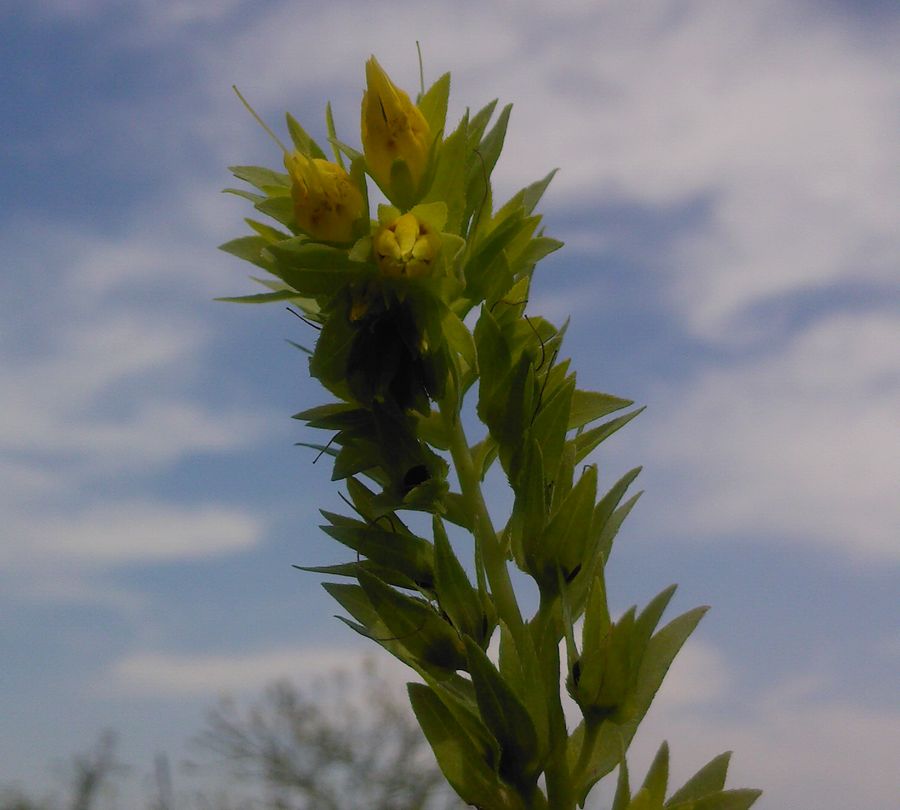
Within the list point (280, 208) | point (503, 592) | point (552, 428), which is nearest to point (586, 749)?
point (503, 592)

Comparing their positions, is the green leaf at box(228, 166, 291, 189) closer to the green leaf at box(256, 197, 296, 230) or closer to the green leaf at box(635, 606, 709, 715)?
the green leaf at box(256, 197, 296, 230)

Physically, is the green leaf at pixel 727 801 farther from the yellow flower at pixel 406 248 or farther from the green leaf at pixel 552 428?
the yellow flower at pixel 406 248

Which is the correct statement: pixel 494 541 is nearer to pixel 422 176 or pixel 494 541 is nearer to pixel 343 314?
pixel 343 314

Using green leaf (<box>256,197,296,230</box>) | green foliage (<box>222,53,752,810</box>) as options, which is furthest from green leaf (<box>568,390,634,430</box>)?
green leaf (<box>256,197,296,230</box>)

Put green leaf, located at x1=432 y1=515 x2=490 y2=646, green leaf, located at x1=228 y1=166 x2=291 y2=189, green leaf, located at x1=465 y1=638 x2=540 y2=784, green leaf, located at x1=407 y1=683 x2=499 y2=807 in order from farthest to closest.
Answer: green leaf, located at x1=228 y1=166 x2=291 y2=189 → green leaf, located at x1=432 y1=515 x2=490 y2=646 → green leaf, located at x1=407 y1=683 x2=499 y2=807 → green leaf, located at x1=465 y1=638 x2=540 y2=784

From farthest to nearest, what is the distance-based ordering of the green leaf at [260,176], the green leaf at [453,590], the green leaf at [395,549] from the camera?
the green leaf at [260,176] → the green leaf at [395,549] → the green leaf at [453,590]

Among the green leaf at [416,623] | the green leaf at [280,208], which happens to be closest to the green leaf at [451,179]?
Result: the green leaf at [280,208]
